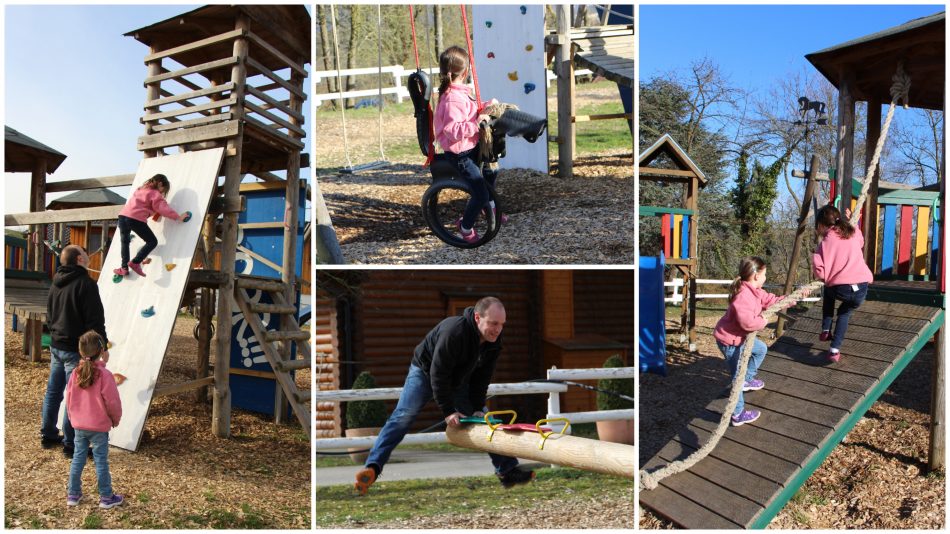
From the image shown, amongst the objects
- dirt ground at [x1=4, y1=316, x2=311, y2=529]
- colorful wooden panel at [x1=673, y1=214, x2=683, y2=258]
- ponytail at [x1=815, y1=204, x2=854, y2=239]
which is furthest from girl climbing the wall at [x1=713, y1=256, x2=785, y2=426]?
colorful wooden panel at [x1=673, y1=214, x2=683, y2=258]

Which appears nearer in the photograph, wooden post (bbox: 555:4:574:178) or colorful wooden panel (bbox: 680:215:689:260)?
wooden post (bbox: 555:4:574:178)

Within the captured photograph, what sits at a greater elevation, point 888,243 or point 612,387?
point 888,243

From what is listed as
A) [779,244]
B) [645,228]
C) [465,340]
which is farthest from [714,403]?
[779,244]

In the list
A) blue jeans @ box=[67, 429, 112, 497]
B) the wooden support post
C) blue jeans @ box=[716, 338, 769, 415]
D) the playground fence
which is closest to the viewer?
the playground fence

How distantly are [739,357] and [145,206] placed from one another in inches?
217

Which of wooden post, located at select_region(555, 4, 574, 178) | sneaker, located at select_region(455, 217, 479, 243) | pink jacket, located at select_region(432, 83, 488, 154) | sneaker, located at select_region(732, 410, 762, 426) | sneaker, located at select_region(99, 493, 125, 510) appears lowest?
sneaker, located at select_region(99, 493, 125, 510)

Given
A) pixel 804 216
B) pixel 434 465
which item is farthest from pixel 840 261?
pixel 434 465

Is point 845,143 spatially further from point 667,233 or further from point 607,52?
point 667,233

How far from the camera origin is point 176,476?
5.46m

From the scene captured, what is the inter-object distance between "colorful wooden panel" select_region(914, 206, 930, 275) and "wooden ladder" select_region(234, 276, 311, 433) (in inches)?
266

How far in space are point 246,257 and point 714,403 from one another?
622cm

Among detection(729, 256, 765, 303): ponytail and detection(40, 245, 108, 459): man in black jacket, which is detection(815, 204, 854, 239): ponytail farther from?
detection(40, 245, 108, 459): man in black jacket

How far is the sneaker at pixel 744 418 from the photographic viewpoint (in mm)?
5016

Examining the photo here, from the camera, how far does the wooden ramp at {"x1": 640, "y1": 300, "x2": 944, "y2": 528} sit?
14.2ft
